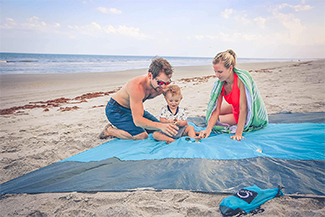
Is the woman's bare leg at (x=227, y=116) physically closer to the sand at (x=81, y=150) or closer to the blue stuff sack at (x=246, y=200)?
the sand at (x=81, y=150)

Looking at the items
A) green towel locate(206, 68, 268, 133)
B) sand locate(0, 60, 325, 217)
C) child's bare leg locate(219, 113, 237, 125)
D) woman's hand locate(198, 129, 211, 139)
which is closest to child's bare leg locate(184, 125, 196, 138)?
woman's hand locate(198, 129, 211, 139)

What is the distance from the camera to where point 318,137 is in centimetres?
334

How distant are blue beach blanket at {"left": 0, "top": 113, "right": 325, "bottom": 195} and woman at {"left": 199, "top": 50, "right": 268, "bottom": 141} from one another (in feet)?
1.08

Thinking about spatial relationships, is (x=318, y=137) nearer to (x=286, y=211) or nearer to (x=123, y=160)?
(x=286, y=211)

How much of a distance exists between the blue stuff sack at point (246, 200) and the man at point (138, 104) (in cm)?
142

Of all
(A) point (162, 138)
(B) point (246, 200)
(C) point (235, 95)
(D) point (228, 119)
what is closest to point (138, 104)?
(A) point (162, 138)

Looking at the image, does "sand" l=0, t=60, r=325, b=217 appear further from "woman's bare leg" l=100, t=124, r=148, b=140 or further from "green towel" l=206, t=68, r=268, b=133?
"green towel" l=206, t=68, r=268, b=133

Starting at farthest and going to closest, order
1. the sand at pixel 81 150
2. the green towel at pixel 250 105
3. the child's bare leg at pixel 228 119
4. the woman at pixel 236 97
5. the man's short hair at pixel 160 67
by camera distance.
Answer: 1. the child's bare leg at pixel 228 119
2. the green towel at pixel 250 105
3. the woman at pixel 236 97
4. the man's short hair at pixel 160 67
5. the sand at pixel 81 150

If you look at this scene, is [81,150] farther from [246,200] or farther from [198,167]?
[246,200]

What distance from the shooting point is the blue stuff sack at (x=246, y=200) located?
6.34 feet

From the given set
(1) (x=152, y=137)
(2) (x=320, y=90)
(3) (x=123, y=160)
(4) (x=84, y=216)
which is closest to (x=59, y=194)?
(4) (x=84, y=216)

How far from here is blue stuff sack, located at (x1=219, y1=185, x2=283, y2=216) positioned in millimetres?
1934

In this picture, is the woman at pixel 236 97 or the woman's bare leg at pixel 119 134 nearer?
the woman at pixel 236 97

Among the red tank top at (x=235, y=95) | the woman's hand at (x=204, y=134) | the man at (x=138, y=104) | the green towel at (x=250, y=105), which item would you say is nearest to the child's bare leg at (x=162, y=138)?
the man at (x=138, y=104)
